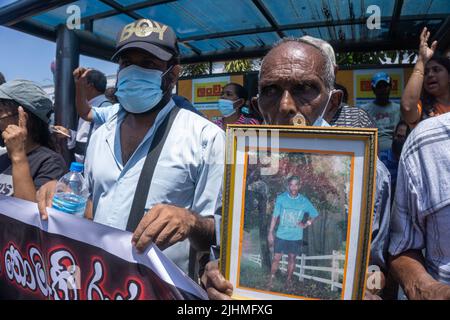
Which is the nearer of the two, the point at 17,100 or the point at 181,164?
the point at 181,164

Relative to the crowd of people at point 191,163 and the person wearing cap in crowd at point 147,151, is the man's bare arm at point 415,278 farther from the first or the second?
the person wearing cap in crowd at point 147,151

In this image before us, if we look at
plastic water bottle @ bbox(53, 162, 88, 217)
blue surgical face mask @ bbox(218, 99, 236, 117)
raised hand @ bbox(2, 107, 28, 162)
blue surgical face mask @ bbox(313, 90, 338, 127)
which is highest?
blue surgical face mask @ bbox(218, 99, 236, 117)

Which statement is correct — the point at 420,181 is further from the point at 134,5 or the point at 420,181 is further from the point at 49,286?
the point at 134,5

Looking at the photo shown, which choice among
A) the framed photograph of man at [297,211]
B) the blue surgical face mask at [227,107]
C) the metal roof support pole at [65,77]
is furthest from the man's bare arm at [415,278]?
the metal roof support pole at [65,77]

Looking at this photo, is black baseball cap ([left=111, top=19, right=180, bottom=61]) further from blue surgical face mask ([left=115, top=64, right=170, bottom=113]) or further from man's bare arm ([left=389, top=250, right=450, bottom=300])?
man's bare arm ([left=389, top=250, right=450, bottom=300])

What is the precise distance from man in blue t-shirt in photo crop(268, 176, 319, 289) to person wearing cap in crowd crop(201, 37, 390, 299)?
0.25 meters

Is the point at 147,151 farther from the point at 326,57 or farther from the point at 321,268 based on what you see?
the point at 321,268

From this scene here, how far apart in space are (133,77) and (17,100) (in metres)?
0.85

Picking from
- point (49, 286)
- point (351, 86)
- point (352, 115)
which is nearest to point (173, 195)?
point (49, 286)

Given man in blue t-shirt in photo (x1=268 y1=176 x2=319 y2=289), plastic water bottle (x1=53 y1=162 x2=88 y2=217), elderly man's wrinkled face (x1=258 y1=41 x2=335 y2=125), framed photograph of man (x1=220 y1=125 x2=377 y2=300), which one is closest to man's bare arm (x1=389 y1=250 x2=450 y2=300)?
framed photograph of man (x1=220 y1=125 x2=377 y2=300)

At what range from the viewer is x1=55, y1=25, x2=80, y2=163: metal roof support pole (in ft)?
16.7

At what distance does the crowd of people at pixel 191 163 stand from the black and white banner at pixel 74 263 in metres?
0.07
